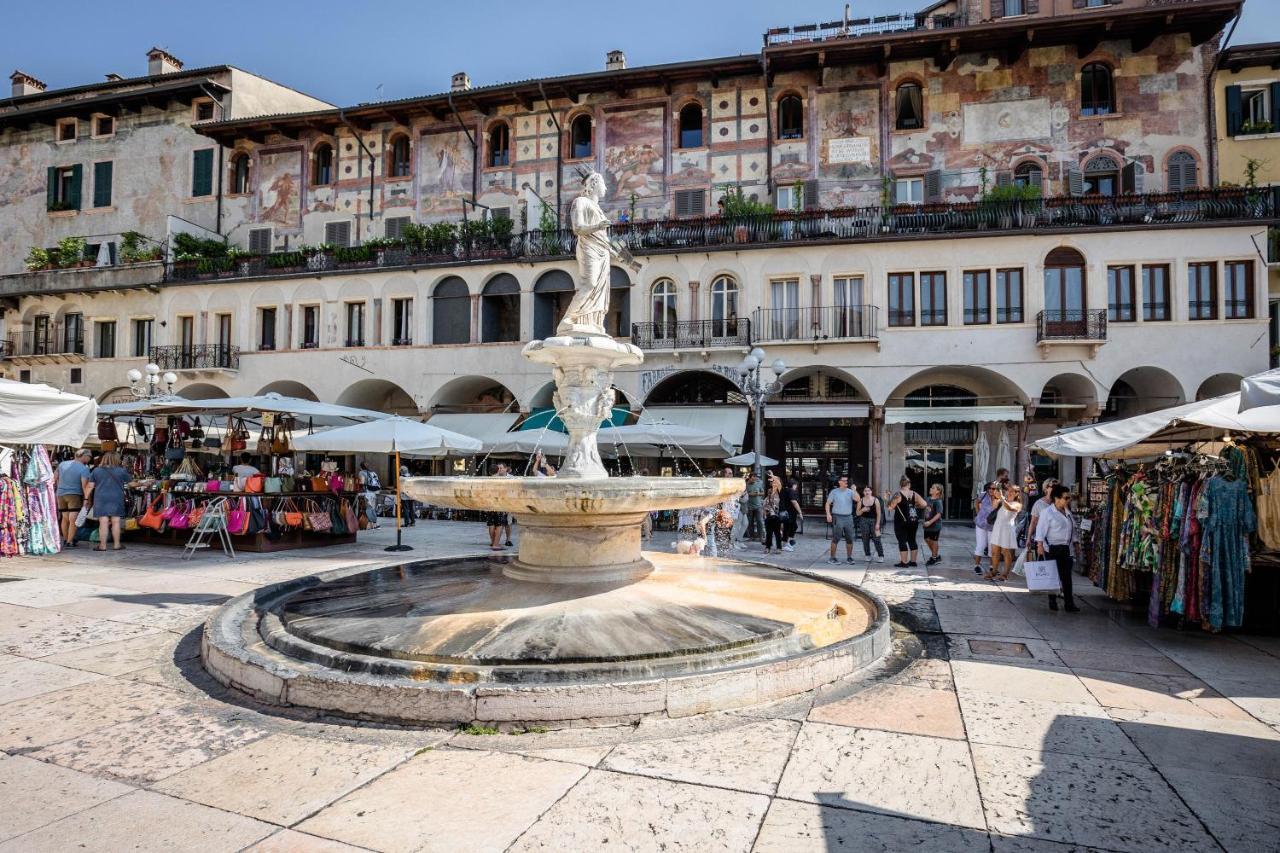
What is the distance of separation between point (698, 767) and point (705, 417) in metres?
19.3

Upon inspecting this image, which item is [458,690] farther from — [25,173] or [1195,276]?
[25,173]

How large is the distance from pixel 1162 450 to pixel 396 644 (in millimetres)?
10598

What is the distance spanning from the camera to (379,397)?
28.0 metres

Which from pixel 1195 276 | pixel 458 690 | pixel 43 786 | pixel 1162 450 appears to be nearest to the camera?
pixel 43 786

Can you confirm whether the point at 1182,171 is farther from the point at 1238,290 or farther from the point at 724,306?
the point at 724,306

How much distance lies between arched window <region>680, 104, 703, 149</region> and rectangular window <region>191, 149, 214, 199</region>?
1907cm

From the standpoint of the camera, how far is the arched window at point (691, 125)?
25.6m

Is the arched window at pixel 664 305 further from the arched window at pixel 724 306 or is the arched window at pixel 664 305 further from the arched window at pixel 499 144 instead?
the arched window at pixel 499 144

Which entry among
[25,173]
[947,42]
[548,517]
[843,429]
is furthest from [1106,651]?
[25,173]

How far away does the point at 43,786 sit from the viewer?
3426mm

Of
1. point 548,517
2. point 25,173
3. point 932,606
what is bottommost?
point 932,606

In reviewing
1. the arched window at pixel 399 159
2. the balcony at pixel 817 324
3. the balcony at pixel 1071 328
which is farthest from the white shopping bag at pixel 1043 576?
the arched window at pixel 399 159

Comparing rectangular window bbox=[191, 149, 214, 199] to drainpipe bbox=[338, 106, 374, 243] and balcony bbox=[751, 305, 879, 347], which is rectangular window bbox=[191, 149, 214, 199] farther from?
balcony bbox=[751, 305, 879, 347]

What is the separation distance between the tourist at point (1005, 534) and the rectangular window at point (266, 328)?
2519 cm
